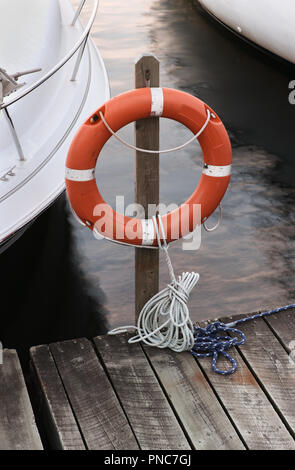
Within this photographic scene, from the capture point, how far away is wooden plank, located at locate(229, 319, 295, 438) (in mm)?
2270

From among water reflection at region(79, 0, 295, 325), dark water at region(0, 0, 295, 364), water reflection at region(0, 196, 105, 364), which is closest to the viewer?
→ water reflection at region(0, 196, 105, 364)

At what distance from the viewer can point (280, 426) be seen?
7.19 feet

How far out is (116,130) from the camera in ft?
7.79

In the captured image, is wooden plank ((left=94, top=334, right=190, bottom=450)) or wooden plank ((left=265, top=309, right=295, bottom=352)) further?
wooden plank ((left=265, top=309, right=295, bottom=352))

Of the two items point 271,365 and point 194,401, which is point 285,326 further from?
point 194,401

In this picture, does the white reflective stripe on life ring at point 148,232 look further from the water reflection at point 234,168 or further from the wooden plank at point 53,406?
the water reflection at point 234,168

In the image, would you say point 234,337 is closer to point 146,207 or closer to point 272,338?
point 272,338

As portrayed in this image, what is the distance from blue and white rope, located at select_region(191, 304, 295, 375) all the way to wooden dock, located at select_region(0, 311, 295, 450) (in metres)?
0.02

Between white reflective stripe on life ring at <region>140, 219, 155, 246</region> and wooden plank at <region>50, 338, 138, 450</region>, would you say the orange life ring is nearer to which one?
white reflective stripe on life ring at <region>140, 219, 155, 246</region>

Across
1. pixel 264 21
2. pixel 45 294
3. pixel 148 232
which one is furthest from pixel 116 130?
pixel 264 21

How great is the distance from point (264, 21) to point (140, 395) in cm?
417

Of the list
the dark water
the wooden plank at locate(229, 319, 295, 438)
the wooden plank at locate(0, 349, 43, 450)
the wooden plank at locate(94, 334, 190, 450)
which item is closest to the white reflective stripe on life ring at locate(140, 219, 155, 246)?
the wooden plank at locate(94, 334, 190, 450)

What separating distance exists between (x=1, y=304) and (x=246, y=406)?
59.1 inches
